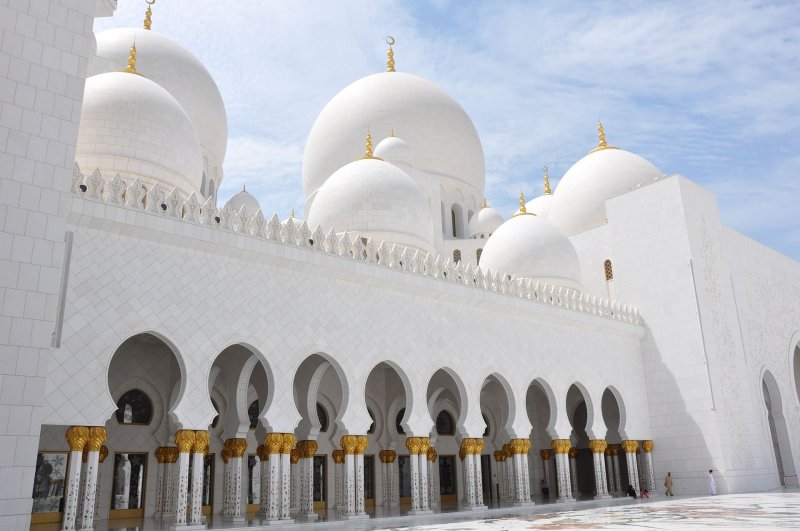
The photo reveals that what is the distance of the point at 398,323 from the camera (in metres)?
9.96

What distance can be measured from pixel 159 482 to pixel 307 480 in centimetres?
229

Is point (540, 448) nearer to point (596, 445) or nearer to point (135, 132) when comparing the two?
point (596, 445)

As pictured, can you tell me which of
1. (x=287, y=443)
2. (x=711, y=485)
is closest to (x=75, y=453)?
(x=287, y=443)

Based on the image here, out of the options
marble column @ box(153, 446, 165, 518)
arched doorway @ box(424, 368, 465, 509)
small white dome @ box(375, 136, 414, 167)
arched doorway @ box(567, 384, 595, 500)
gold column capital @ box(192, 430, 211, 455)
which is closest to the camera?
gold column capital @ box(192, 430, 211, 455)

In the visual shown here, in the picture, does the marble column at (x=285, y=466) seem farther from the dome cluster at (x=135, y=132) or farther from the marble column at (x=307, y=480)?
the dome cluster at (x=135, y=132)

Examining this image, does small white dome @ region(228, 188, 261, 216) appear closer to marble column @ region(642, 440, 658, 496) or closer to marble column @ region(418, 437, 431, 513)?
marble column @ region(418, 437, 431, 513)

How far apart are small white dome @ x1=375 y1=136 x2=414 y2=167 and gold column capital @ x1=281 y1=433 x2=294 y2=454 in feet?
29.9

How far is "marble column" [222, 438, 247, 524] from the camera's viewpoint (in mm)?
8445

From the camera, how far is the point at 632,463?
12711 millimetres

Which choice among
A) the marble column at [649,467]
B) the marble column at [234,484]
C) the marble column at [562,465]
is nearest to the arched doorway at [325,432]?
the marble column at [234,484]

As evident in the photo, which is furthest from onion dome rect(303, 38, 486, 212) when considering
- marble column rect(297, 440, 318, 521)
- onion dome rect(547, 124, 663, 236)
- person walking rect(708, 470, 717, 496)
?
marble column rect(297, 440, 318, 521)

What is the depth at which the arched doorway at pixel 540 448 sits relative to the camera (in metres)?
14.0

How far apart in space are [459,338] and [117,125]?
247 inches

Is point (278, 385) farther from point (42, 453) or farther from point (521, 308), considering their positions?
point (521, 308)
